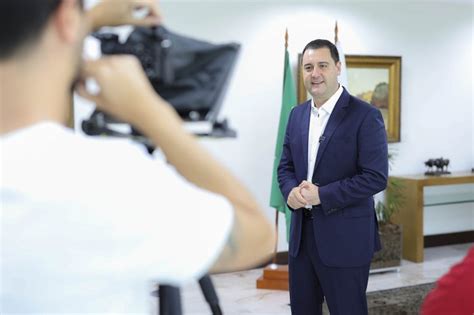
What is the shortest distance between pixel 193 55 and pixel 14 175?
0.97ft

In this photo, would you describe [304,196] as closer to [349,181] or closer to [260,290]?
[349,181]

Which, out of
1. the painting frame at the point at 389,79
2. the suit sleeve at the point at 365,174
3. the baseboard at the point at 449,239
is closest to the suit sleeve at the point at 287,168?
the suit sleeve at the point at 365,174

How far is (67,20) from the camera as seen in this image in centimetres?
65

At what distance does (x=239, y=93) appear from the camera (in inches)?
196

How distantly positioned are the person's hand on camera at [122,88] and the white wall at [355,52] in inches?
151

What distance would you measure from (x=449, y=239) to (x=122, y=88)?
6033 mm

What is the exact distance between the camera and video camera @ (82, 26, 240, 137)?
771 millimetres

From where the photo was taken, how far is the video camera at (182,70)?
0.77 m

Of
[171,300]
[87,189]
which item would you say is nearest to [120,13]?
[87,189]

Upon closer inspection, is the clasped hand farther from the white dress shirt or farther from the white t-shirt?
the white t-shirt

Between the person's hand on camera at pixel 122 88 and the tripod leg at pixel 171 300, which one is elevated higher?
the person's hand on camera at pixel 122 88

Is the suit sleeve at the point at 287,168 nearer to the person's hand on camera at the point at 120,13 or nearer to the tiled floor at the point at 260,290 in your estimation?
the tiled floor at the point at 260,290

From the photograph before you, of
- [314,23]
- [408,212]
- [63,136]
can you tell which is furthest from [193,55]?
[408,212]

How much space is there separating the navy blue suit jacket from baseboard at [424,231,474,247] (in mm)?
3639
